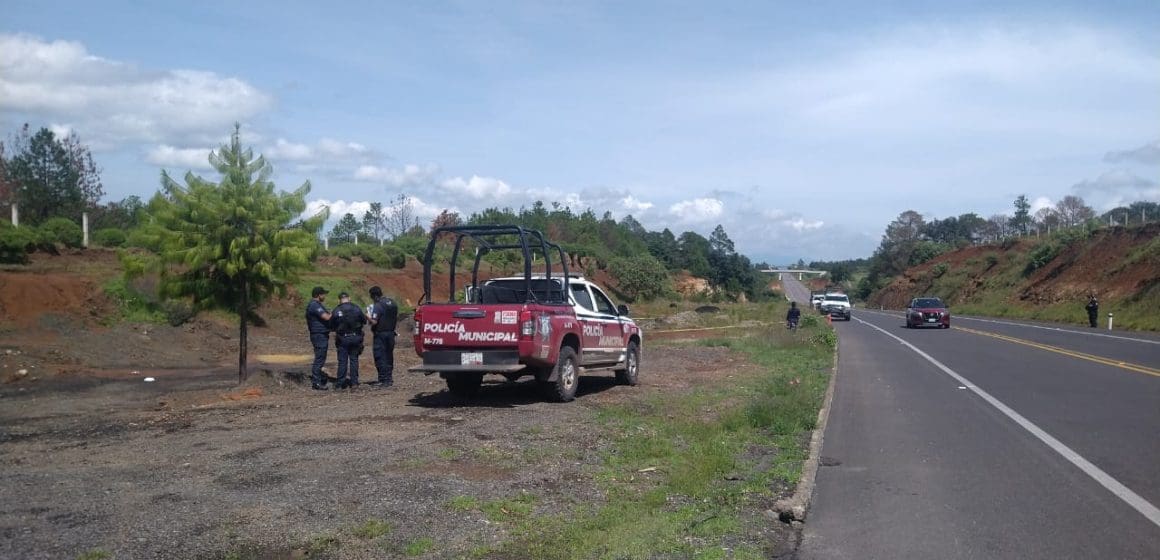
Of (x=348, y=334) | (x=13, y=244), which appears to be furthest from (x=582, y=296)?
(x=13, y=244)

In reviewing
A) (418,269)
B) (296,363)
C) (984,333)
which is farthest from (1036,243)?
(296,363)

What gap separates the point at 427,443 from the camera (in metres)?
9.91

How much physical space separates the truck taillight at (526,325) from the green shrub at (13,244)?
741 inches

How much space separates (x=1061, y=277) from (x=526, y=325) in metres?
61.2

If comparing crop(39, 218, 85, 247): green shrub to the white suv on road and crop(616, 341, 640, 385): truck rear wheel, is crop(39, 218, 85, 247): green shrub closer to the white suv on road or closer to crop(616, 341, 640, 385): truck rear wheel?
crop(616, 341, 640, 385): truck rear wheel

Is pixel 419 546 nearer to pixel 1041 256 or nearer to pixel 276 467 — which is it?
pixel 276 467

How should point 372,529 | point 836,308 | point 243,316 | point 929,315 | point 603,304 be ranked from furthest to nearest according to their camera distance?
1. point 836,308
2. point 929,315
3. point 603,304
4. point 243,316
5. point 372,529

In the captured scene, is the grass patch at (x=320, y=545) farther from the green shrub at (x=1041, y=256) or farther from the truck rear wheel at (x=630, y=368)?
the green shrub at (x=1041, y=256)

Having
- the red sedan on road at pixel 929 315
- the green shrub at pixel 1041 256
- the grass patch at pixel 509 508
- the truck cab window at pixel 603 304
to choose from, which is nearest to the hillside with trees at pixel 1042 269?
the green shrub at pixel 1041 256

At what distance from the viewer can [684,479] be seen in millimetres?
8148

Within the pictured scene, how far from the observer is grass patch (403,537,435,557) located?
601 centimetres

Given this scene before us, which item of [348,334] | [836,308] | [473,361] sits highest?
[348,334]

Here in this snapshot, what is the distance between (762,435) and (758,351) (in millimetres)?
14656

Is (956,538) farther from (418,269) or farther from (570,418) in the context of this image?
(418,269)
